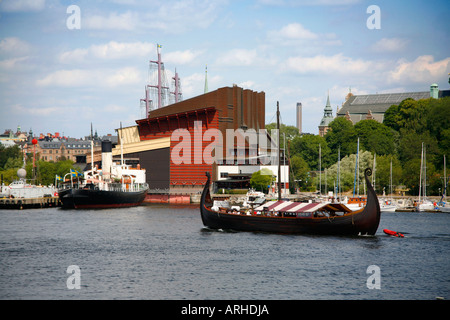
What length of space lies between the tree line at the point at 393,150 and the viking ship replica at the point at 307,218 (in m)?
41.6

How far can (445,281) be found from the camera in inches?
1617

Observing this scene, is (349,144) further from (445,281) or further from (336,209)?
(445,281)

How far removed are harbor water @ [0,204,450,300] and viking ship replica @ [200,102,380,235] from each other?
100cm

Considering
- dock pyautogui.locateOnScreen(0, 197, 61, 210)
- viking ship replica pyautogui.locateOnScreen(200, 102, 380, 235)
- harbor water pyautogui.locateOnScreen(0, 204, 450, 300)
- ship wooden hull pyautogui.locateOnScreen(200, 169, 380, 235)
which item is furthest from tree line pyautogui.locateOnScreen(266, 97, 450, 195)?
dock pyautogui.locateOnScreen(0, 197, 61, 210)

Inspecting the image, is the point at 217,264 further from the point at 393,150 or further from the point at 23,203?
the point at 393,150

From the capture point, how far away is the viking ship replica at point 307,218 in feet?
191

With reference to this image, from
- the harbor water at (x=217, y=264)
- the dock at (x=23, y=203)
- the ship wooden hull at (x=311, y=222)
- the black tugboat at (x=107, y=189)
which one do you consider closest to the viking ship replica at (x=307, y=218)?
the ship wooden hull at (x=311, y=222)

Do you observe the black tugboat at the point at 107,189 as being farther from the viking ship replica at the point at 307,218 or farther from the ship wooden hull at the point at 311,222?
the viking ship replica at the point at 307,218

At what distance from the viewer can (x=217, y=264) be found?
46.6 meters

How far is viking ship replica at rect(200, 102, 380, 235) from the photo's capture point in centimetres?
5834

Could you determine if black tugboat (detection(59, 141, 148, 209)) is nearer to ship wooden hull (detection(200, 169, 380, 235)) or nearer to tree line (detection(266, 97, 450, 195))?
tree line (detection(266, 97, 450, 195))

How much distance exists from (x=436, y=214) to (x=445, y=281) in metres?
60.2

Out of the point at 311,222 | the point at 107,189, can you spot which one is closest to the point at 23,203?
the point at 107,189
